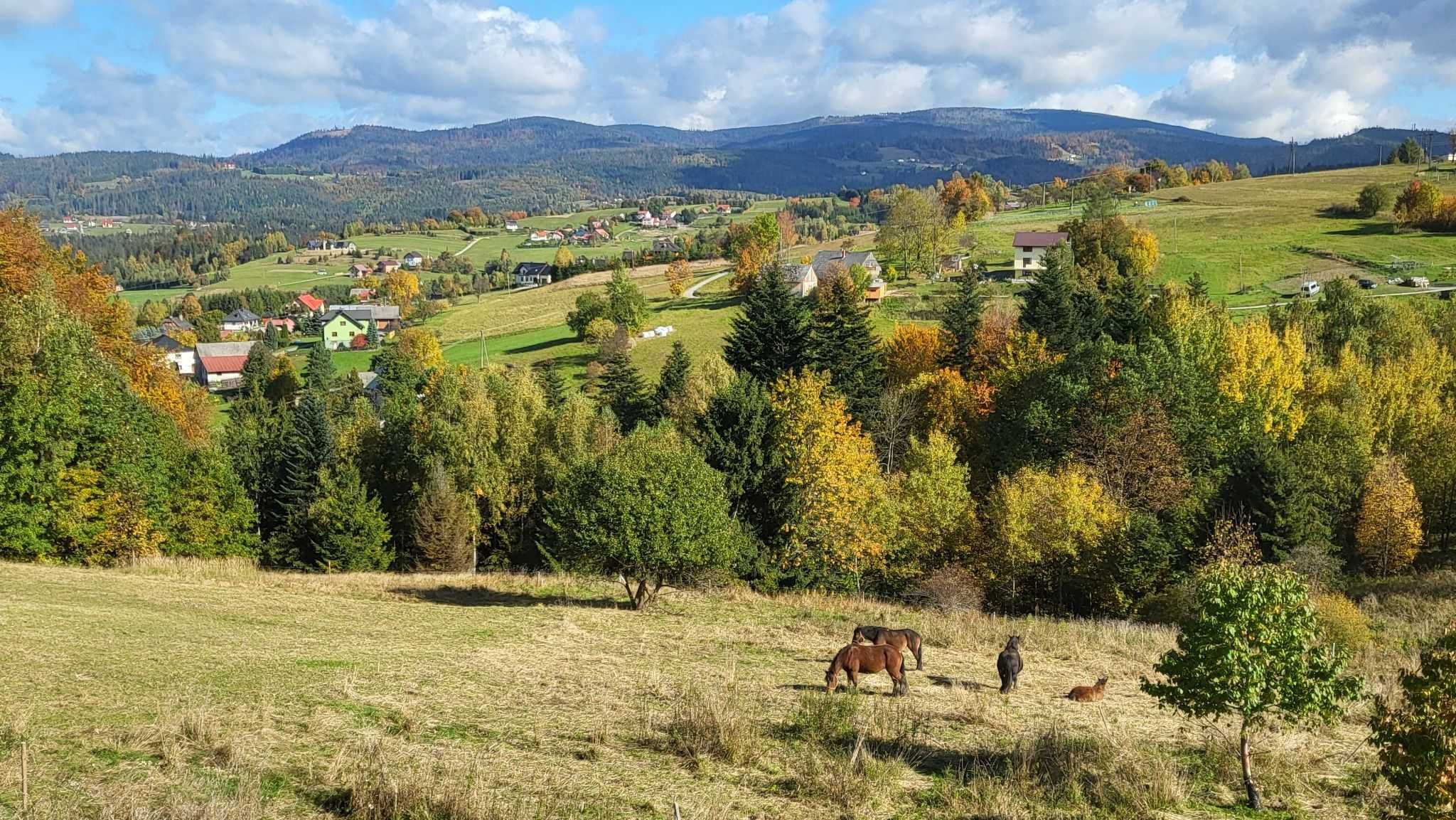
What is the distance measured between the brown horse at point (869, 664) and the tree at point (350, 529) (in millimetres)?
33343

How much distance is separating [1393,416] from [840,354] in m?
29.6

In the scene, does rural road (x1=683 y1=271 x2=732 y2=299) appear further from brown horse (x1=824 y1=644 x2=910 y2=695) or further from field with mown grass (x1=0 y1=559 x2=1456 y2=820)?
brown horse (x1=824 y1=644 x2=910 y2=695)

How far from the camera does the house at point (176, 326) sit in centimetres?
15025

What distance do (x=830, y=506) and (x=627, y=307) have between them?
2155 inches

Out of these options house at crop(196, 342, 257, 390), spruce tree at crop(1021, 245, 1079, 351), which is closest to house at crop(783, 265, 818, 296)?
spruce tree at crop(1021, 245, 1079, 351)

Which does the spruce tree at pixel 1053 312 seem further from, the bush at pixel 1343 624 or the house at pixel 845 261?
the house at pixel 845 261

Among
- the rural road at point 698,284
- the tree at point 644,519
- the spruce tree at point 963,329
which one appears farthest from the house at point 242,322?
the tree at point 644,519

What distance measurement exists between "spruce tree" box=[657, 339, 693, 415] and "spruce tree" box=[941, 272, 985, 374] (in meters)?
16.9

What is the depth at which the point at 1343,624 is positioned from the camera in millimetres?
23062

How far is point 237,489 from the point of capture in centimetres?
4500

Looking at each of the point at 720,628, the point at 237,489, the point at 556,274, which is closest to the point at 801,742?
the point at 720,628

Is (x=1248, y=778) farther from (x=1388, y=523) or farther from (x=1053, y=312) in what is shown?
(x=1053, y=312)

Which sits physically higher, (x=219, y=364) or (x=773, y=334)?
(x=773, y=334)

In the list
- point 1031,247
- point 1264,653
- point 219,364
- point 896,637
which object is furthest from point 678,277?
point 1264,653
